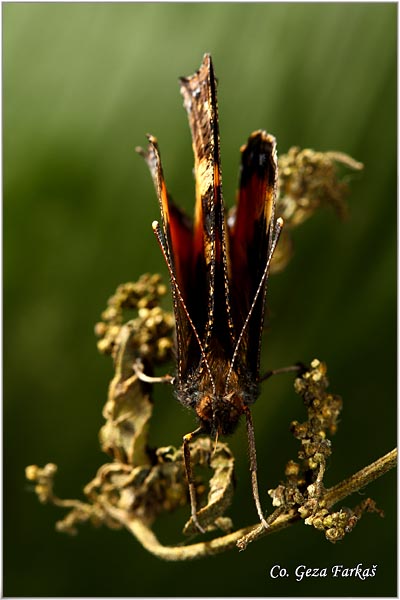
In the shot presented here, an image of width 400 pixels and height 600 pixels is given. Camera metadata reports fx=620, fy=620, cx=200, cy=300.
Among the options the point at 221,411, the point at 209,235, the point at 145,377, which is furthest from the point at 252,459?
the point at 209,235

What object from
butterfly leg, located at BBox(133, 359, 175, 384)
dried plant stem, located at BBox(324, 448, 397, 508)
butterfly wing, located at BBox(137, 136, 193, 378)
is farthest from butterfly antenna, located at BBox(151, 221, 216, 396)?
dried plant stem, located at BBox(324, 448, 397, 508)

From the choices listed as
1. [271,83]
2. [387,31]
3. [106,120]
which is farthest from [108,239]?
[387,31]

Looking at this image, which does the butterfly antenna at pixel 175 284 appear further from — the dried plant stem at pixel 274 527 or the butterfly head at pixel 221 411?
the dried plant stem at pixel 274 527

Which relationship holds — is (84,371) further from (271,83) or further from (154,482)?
(271,83)

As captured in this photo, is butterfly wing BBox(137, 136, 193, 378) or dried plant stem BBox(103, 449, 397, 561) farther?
butterfly wing BBox(137, 136, 193, 378)

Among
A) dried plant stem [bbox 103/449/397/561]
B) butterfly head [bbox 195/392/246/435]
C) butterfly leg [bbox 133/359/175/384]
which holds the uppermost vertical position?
butterfly leg [bbox 133/359/175/384]

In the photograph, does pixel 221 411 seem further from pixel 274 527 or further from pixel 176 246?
pixel 176 246

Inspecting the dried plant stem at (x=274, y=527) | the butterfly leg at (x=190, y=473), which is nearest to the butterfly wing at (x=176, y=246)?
the butterfly leg at (x=190, y=473)

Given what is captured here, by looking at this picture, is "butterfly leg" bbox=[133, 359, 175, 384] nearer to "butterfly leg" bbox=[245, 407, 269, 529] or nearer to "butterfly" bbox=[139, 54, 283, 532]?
"butterfly" bbox=[139, 54, 283, 532]
